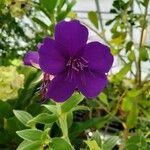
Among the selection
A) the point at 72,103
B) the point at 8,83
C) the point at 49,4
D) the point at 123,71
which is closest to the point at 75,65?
the point at 72,103

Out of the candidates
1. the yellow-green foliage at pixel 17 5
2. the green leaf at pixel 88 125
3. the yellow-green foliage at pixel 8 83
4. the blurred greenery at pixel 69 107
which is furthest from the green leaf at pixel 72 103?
the green leaf at pixel 88 125

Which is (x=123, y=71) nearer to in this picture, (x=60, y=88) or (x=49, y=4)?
(x=49, y=4)

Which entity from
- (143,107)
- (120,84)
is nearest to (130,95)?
(143,107)

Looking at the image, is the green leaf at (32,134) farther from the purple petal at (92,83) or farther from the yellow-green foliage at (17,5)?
the yellow-green foliage at (17,5)

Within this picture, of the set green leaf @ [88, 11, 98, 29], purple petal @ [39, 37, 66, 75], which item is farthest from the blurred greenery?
purple petal @ [39, 37, 66, 75]

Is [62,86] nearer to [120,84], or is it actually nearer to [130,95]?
[130,95]

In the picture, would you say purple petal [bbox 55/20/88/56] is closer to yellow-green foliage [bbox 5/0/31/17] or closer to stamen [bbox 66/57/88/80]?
stamen [bbox 66/57/88/80]
